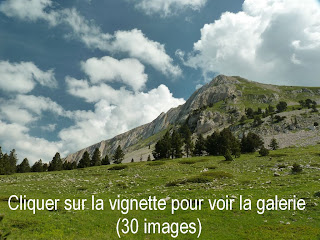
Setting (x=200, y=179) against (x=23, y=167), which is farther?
(x=23, y=167)

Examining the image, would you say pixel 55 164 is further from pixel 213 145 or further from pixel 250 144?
pixel 250 144

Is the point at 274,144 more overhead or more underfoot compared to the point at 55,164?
more overhead

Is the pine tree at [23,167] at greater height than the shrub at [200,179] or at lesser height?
lesser

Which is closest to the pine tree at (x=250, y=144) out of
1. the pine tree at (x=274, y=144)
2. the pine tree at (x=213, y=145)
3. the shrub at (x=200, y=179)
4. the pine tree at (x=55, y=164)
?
the pine tree at (x=274, y=144)

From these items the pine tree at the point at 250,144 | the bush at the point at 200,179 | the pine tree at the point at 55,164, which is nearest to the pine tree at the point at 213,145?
the pine tree at the point at 250,144

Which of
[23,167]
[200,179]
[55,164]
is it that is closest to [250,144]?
[200,179]

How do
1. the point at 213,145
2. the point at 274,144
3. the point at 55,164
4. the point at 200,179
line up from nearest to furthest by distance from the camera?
the point at 200,179 < the point at 213,145 < the point at 55,164 < the point at 274,144

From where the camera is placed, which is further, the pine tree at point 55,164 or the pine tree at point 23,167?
the pine tree at point 23,167

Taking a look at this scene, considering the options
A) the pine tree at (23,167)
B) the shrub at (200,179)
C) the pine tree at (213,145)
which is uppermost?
the pine tree at (213,145)

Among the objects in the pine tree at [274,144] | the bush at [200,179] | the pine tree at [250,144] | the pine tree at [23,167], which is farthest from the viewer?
the pine tree at [23,167]

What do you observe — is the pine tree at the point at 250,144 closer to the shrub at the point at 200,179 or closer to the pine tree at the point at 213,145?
the pine tree at the point at 213,145

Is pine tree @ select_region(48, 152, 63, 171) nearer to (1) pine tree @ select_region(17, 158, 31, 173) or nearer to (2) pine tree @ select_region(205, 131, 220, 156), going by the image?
(1) pine tree @ select_region(17, 158, 31, 173)

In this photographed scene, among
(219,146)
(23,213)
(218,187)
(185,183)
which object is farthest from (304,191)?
(219,146)

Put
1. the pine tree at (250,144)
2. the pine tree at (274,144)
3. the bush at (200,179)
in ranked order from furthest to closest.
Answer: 1. the pine tree at (274,144)
2. the pine tree at (250,144)
3. the bush at (200,179)
